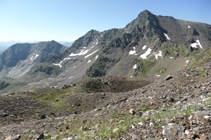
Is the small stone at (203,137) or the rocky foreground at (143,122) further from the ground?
the small stone at (203,137)

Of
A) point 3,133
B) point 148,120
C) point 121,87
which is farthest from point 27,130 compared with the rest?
point 121,87

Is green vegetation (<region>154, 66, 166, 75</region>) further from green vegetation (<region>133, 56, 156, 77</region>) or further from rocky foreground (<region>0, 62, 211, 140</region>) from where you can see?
rocky foreground (<region>0, 62, 211, 140</region>)

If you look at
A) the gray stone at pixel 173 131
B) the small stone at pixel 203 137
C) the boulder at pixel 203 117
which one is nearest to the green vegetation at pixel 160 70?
the boulder at pixel 203 117

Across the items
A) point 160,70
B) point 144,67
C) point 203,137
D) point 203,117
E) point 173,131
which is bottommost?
point 160,70

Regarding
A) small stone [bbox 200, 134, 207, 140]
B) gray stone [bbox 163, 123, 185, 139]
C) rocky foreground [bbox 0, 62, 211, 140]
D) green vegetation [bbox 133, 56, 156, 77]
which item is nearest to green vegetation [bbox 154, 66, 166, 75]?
Result: green vegetation [bbox 133, 56, 156, 77]

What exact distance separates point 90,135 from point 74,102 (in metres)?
19.8

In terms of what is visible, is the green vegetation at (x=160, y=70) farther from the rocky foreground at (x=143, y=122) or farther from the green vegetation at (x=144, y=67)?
the rocky foreground at (x=143, y=122)

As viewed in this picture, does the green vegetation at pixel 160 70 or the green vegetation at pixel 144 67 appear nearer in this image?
the green vegetation at pixel 160 70

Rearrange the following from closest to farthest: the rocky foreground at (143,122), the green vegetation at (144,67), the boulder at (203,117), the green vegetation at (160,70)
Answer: the boulder at (203,117)
the rocky foreground at (143,122)
the green vegetation at (160,70)
the green vegetation at (144,67)

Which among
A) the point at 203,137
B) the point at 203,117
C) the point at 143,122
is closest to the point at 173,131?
the point at 203,137

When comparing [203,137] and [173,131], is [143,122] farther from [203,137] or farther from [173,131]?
[203,137]

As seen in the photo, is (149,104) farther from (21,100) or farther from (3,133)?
(21,100)

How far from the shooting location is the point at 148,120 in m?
9.18

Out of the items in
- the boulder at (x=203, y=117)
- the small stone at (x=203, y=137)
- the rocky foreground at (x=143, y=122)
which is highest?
the boulder at (x=203, y=117)
